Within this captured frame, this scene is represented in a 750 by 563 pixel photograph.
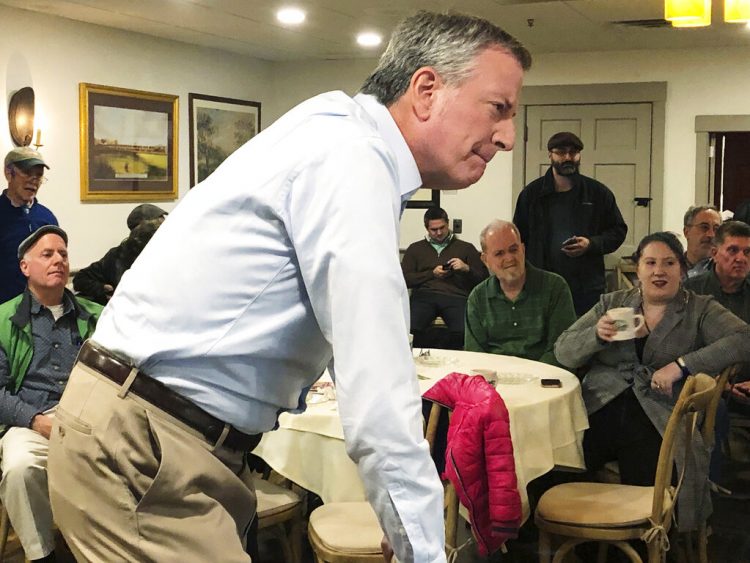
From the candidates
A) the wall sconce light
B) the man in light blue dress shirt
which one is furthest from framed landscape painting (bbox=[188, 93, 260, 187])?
the man in light blue dress shirt

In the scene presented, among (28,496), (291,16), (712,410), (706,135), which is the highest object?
(291,16)

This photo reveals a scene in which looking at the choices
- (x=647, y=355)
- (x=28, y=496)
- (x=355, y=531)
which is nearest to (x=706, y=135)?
(x=647, y=355)

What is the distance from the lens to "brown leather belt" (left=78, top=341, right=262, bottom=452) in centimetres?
115

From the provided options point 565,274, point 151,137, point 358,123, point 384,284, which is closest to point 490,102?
point 358,123

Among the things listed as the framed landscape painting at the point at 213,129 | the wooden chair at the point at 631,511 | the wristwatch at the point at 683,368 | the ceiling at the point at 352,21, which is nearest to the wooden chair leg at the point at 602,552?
the wooden chair at the point at 631,511

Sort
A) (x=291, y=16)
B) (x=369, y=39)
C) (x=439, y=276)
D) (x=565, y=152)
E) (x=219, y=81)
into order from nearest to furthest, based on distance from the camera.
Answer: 1. (x=565, y=152)
2. (x=291, y=16)
3. (x=439, y=276)
4. (x=369, y=39)
5. (x=219, y=81)

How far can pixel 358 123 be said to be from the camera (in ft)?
3.58

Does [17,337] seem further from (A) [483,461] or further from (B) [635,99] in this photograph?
(B) [635,99]

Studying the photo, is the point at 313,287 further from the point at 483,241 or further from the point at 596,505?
the point at 483,241

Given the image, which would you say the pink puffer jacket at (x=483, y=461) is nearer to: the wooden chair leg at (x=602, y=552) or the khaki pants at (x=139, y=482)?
the wooden chair leg at (x=602, y=552)

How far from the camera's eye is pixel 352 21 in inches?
230

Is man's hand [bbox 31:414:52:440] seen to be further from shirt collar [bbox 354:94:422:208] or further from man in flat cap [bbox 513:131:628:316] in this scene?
man in flat cap [bbox 513:131:628:316]

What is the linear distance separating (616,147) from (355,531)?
5365 mm

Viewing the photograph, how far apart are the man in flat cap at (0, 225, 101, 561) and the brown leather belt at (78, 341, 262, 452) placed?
6.38 ft
